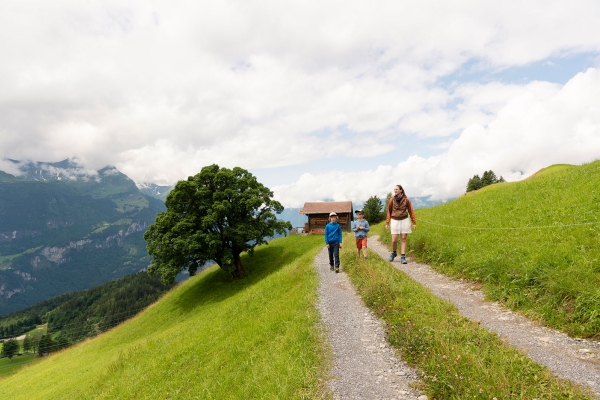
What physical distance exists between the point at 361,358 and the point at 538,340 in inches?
158

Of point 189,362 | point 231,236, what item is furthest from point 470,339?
point 231,236

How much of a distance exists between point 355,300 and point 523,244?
21.2 ft

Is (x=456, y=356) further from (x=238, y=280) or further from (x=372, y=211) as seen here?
(x=372, y=211)

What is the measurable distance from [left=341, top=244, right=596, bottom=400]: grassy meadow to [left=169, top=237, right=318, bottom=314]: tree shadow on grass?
21.8 meters

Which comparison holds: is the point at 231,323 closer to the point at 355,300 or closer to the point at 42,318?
the point at 355,300

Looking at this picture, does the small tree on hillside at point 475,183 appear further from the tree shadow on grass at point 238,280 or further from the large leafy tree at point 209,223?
the large leafy tree at point 209,223

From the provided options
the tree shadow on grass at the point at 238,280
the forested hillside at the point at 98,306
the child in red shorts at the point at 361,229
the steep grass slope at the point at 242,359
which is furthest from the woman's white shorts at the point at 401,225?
the forested hillside at the point at 98,306

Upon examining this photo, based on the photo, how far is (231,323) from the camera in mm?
13531

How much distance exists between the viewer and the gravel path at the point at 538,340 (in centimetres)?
543

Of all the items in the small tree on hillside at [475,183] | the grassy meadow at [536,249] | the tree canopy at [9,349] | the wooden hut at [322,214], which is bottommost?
Answer: the tree canopy at [9,349]

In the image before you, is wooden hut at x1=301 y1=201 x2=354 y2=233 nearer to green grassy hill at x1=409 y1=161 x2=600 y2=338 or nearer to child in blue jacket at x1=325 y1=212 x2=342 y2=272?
green grassy hill at x1=409 y1=161 x2=600 y2=338

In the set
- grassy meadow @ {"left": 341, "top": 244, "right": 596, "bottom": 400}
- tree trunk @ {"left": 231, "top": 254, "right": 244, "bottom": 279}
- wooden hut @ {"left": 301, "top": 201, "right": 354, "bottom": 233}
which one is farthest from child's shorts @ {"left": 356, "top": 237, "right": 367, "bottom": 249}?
wooden hut @ {"left": 301, "top": 201, "right": 354, "bottom": 233}

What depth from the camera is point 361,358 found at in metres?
6.61

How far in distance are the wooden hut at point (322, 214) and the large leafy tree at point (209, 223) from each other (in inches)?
729
